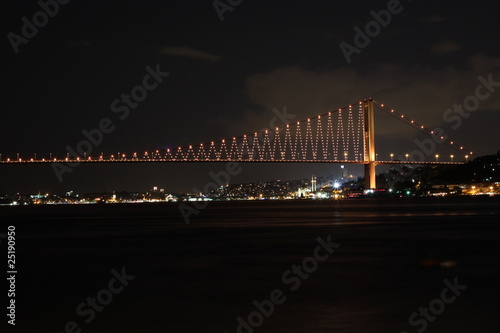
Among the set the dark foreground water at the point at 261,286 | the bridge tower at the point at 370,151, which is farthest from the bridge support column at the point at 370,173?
the dark foreground water at the point at 261,286

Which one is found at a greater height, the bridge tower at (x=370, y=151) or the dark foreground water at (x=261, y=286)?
the bridge tower at (x=370, y=151)

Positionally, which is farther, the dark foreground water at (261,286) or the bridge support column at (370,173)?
the bridge support column at (370,173)

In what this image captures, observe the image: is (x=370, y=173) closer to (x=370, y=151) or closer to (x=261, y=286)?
(x=370, y=151)

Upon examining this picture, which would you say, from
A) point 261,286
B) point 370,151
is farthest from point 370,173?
point 261,286

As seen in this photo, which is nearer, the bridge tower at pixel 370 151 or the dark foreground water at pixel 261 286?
the dark foreground water at pixel 261 286

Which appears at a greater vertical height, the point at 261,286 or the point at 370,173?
the point at 370,173

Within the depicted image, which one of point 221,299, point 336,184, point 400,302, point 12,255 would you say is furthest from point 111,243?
point 336,184

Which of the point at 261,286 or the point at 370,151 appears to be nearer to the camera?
the point at 261,286

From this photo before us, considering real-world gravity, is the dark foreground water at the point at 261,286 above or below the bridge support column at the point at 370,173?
below

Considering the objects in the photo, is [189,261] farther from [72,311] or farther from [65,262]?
[72,311]

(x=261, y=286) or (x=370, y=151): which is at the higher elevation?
(x=370, y=151)

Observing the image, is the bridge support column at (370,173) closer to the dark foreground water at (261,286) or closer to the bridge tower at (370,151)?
the bridge tower at (370,151)
